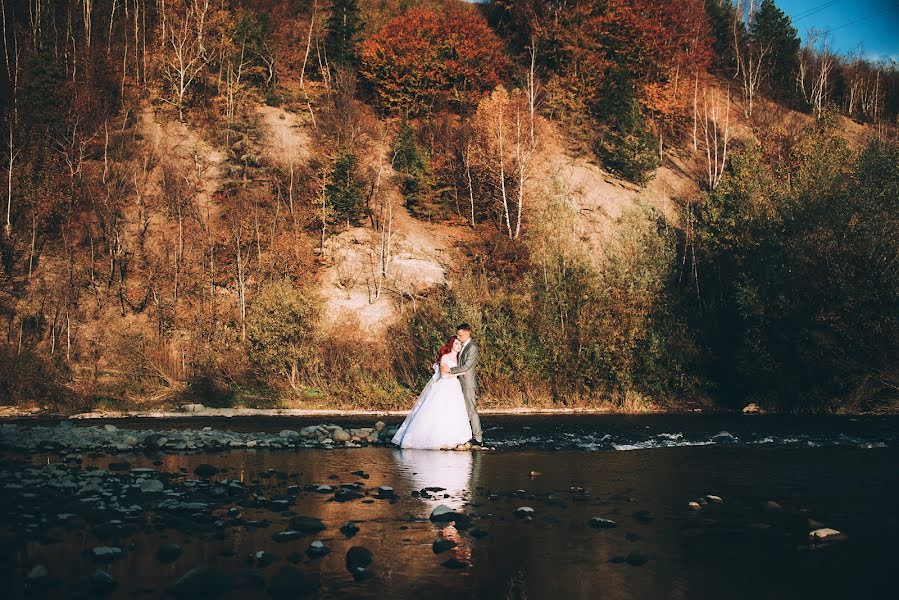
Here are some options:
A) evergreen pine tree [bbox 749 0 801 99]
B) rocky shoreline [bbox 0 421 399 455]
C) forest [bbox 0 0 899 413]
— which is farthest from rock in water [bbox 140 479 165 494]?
evergreen pine tree [bbox 749 0 801 99]

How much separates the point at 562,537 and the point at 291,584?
11.0ft

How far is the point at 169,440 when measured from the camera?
17.8m

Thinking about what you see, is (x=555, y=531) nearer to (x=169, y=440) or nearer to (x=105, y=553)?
(x=105, y=553)

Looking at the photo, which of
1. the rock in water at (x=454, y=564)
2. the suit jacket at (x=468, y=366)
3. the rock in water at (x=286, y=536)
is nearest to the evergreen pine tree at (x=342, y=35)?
the suit jacket at (x=468, y=366)

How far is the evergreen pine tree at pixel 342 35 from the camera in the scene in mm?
61250

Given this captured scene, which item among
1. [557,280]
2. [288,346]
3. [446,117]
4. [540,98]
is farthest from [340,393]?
[540,98]

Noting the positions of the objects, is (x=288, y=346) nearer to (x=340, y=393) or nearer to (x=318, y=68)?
(x=340, y=393)

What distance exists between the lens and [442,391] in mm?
17062

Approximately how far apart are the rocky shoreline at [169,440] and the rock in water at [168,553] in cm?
973

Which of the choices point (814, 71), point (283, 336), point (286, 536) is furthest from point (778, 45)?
point (286, 536)

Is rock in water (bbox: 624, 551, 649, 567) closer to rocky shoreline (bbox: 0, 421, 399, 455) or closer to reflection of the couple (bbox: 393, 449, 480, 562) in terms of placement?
reflection of the couple (bbox: 393, 449, 480, 562)

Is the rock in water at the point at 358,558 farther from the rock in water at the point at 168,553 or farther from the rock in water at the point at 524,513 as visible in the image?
the rock in water at the point at 524,513

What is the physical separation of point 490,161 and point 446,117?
7646 mm

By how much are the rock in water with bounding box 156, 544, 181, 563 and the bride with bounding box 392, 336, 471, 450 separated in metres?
9.62
